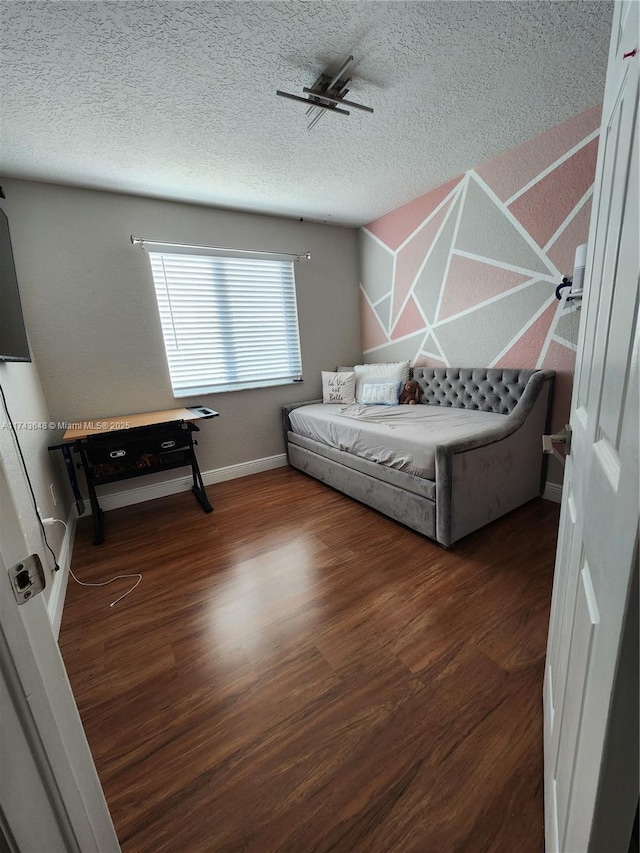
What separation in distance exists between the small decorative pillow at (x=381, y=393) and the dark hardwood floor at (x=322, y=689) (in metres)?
1.39

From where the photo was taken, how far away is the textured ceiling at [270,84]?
1337 millimetres

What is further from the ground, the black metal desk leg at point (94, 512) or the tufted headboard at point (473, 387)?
the tufted headboard at point (473, 387)

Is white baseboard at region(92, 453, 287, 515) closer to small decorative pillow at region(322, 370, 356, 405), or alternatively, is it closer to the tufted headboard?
small decorative pillow at region(322, 370, 356, 405)

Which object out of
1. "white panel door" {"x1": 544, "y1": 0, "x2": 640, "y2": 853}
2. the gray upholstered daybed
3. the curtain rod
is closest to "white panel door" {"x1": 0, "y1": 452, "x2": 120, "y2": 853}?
"white panel door" {"x1": 544, "y1": 0, "x2": 640, "y2": 853}

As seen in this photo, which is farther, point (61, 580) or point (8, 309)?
point (61, 580)


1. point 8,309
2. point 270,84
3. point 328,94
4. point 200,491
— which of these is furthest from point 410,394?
point 8,309

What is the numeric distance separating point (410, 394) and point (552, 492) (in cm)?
138

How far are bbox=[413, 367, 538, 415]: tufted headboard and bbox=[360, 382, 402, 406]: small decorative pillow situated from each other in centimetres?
28

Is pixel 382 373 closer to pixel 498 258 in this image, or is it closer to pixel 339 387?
pixel 339 387

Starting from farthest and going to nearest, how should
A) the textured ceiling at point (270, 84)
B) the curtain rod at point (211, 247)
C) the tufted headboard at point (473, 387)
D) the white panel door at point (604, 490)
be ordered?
the curtain rod at point (211, 247)
the tufted headboard at point (473, 387)
the textured ceiling at point (270, 84)
the white panel door at point (604, 490)

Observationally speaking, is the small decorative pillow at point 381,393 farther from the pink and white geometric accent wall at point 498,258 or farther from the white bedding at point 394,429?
the pink and white geometric accent wall at point 498,258

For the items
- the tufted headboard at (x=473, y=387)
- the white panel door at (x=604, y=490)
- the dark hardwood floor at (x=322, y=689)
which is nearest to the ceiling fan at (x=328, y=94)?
the white panel door at (x=604, y=490)

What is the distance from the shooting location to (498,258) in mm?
2594

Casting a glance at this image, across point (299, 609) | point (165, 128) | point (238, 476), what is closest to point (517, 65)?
point (165, 128)
